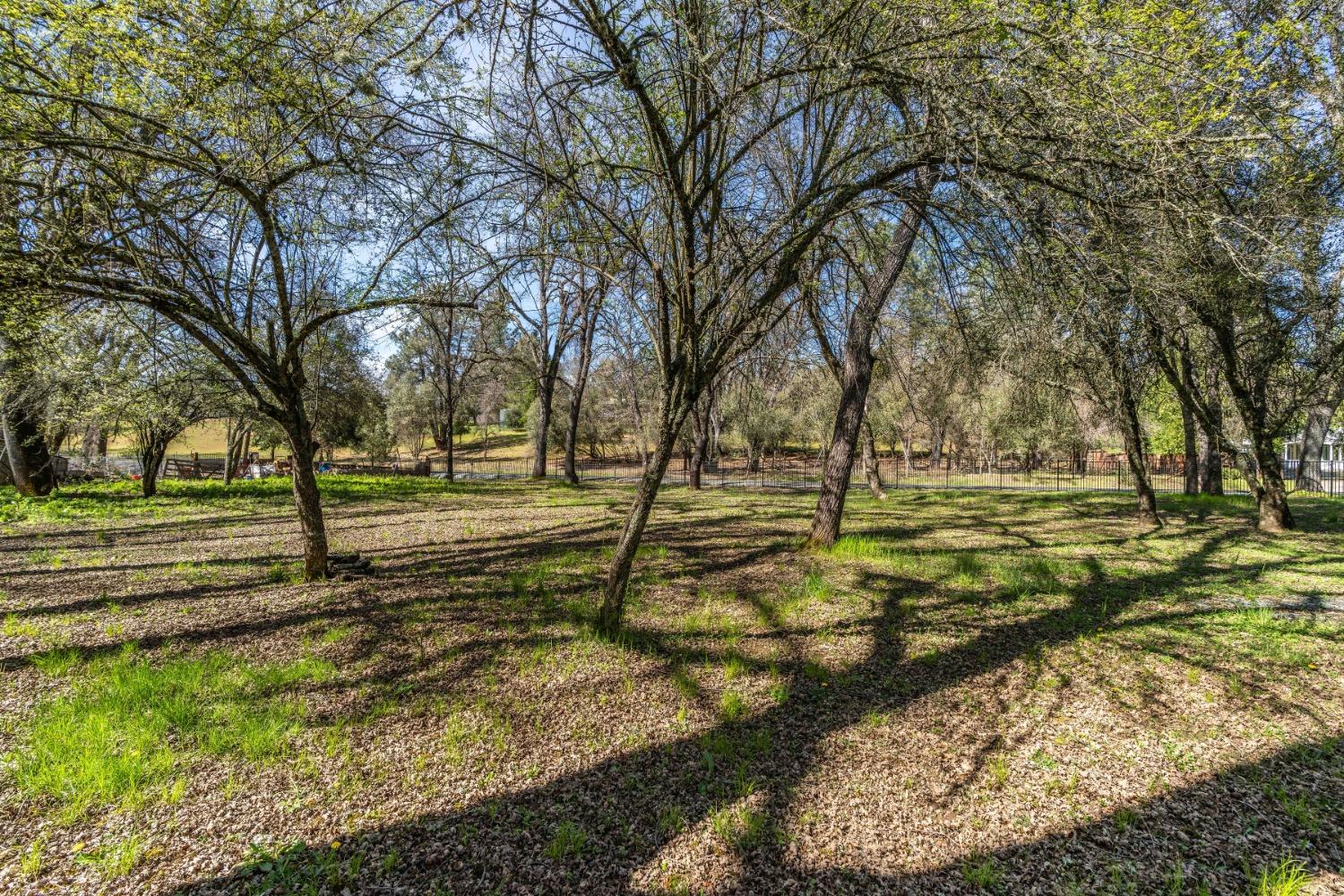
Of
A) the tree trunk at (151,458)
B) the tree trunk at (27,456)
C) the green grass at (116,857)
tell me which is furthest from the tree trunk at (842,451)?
the tree trunk at (27,456)

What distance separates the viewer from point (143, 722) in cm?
317

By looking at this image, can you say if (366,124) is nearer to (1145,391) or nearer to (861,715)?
(861,715)

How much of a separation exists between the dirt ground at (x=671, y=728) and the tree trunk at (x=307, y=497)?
0.27 metres

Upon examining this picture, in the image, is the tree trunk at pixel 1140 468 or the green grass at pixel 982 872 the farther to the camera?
the tree trunk at pixel 1140 468

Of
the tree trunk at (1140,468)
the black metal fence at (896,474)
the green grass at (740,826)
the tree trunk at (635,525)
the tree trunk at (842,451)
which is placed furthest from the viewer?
the black metal fence at (896,474)

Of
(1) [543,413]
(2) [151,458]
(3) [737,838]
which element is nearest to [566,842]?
(3) [737,838]

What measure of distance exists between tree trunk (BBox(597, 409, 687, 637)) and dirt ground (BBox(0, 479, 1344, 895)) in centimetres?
32

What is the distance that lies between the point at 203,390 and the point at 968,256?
10627 millimetres

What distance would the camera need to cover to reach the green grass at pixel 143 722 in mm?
2715

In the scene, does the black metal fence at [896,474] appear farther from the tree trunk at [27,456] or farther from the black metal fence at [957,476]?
the tree trunk at [27,456]

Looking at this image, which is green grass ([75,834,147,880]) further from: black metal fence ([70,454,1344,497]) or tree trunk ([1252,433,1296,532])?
black metal fence ([70,454,1344,497])

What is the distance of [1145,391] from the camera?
10.6 m

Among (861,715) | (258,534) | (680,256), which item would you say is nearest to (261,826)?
(861,715)

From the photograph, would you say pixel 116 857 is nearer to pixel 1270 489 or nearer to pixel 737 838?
pixel 737 838
